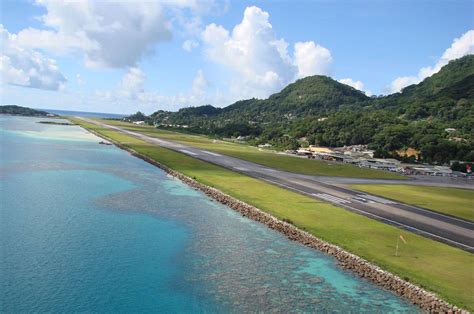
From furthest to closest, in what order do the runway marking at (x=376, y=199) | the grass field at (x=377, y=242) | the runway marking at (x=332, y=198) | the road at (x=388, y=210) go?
the runway marking at (x=376, y=199) → the runway marking at (x=332, y=198) → the road at (x=388, y=210) → the grass field at (x=377, y=242)

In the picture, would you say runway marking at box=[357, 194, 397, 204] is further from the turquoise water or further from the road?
the turquoise water

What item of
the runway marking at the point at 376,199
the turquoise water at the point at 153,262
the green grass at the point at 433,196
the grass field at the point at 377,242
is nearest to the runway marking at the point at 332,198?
the grass field at the point at 377,242

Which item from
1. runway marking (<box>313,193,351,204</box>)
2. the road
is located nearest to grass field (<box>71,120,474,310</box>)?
the road

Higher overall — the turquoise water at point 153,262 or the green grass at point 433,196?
the green grass at point 433,196

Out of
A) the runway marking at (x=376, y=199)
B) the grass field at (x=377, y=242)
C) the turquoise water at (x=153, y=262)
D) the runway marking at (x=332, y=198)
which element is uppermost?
the runway marking at (x=376, y=199)

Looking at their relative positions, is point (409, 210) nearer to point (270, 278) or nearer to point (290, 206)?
point (290, 206)

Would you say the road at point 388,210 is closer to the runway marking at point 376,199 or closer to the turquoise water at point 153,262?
the runway marking at point 376,199

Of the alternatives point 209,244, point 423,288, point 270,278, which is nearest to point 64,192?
point 209,244

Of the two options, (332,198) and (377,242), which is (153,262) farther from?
(332,198)

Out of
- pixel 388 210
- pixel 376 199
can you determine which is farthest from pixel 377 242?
pixel 376 199
